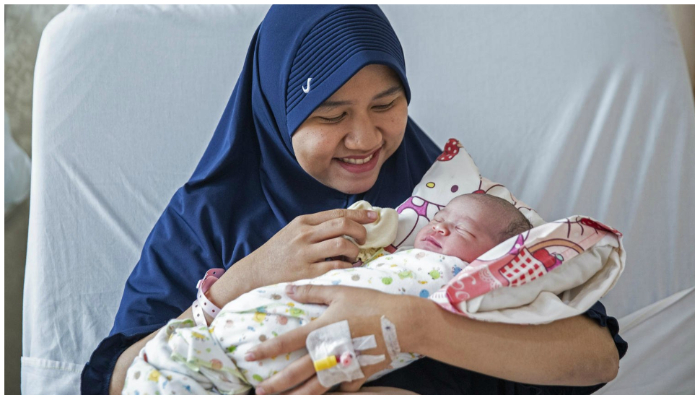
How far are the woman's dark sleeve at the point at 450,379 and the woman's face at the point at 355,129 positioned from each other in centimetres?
48

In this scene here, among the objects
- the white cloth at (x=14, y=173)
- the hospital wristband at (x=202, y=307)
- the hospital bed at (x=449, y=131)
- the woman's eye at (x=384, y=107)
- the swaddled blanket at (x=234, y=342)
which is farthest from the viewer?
the white cloth at (x=14, y=173)

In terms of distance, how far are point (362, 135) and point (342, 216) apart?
0.65 feet

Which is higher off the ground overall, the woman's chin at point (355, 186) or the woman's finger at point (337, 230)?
the woman's chin at point (355, 186)

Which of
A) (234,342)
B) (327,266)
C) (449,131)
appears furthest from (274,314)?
(449,131)

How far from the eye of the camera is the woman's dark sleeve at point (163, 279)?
1592 millimetres

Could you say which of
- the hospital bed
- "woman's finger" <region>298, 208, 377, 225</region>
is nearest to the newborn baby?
"woman's finger" <region>298, 208, 377, 225</region>

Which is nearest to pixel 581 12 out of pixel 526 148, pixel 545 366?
pixel 526 148

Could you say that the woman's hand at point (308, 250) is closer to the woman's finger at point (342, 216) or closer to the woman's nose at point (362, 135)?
the woman's finger at point (342, 216)

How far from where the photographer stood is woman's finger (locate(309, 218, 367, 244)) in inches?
59.0

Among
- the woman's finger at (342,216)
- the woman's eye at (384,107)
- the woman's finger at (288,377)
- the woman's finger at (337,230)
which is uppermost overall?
the woman's eye at (384,107)

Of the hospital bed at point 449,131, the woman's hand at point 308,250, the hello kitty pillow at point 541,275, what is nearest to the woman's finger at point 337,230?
the woman's hand at point 308,250

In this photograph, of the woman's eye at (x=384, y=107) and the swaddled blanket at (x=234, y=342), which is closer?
the swaddled blanket at (x=234, y=342)

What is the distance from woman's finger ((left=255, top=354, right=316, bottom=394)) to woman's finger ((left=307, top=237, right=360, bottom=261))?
0.87 feet

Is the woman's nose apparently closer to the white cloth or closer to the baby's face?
the baby's face
